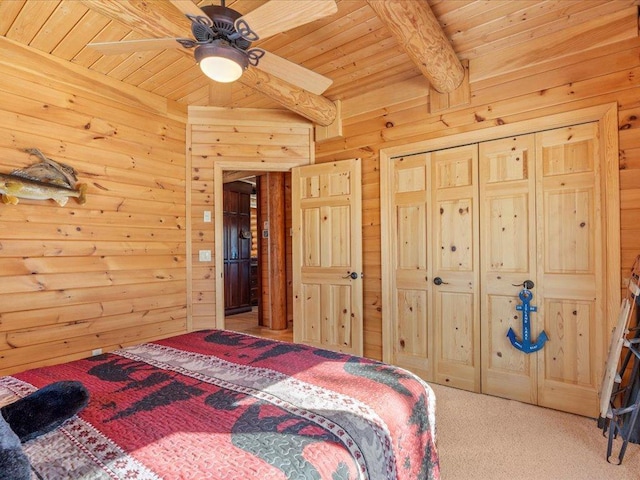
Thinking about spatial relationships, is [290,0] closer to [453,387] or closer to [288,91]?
[288,91]

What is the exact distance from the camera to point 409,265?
10.6ft

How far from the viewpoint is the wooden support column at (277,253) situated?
197 inches

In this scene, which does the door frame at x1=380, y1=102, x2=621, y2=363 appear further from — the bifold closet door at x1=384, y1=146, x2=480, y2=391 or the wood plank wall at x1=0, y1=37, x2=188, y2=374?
the wood plank wall at x1=0, y1=37, x2=188, y2=374

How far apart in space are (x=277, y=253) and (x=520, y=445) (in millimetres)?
3608

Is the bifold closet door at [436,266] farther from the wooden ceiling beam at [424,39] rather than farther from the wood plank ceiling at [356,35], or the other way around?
the wood plank ceiling at [356,35]

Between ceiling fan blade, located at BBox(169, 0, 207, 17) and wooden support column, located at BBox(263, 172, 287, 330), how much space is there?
3441 mm

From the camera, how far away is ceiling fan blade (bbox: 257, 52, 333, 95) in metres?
2.01

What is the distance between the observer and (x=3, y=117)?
2533mm

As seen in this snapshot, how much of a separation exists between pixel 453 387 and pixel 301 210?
2.18m

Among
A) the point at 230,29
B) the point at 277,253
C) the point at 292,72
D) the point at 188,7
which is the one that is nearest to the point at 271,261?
the point at 277,253

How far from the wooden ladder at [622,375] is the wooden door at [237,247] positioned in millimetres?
5180

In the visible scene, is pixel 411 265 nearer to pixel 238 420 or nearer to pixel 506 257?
pixel 506 257

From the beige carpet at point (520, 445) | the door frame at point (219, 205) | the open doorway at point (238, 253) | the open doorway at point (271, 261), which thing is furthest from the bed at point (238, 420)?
the open doorway at point (238, 253)

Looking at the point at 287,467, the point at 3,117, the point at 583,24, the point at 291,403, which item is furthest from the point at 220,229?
the point at 583,24
